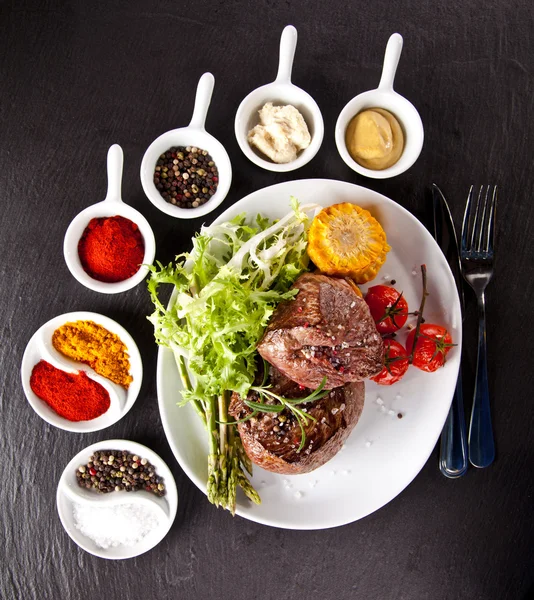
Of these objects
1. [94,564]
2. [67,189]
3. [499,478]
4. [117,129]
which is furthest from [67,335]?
[499,478]

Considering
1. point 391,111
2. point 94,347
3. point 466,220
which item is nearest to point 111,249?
point 94,347

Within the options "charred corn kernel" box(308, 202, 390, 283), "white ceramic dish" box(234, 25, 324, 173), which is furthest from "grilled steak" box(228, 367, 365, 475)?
"white ceramic dish" box(234, 25, 324, 173)

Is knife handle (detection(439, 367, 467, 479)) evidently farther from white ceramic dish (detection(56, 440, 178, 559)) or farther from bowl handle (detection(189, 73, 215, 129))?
bowl handle (detection(189, 73, 215, 129))

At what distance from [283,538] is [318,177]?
240cm

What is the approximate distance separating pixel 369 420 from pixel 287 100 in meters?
2.07

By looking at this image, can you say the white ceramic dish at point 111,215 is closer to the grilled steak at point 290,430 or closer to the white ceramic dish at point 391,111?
the grilled steak at point 290,430

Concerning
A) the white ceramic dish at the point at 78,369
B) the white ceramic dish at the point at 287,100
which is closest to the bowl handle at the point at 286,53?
the white ceramic dish at the point at 287,100

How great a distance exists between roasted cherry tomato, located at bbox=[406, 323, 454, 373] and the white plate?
0.11 metres

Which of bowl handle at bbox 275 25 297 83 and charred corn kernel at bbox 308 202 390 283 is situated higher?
bowl handle at bbox 275 25 297 83

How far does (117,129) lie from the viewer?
3.37 m

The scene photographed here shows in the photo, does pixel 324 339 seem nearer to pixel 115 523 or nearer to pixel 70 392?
pixel 70 392

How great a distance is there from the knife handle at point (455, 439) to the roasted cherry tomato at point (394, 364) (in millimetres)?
502

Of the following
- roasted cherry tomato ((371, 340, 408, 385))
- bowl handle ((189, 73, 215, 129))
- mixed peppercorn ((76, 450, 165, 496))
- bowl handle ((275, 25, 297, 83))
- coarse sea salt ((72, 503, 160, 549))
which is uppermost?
bowl handle ((275, 25, 297, 83))

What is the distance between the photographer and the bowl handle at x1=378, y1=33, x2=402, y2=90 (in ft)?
10.0
